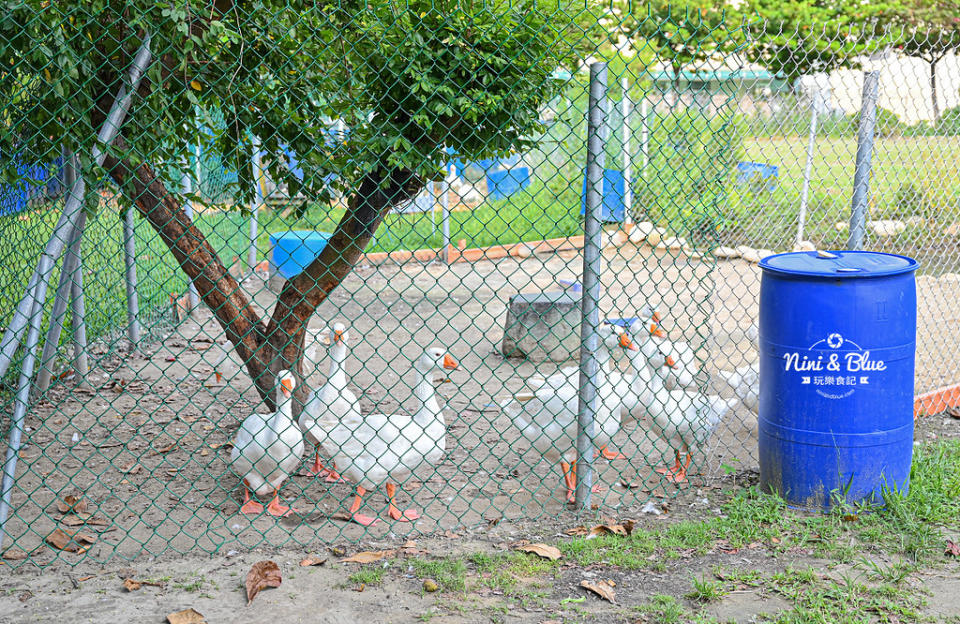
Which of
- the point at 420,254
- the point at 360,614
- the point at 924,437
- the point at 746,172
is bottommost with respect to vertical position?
the point at 360,614

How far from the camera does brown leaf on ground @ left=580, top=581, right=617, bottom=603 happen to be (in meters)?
3.15

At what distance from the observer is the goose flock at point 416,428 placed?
3891 mm

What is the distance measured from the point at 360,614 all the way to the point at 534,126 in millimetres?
2222

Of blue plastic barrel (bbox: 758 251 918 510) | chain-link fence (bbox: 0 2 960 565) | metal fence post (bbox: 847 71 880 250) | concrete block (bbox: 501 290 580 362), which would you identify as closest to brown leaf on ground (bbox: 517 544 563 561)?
chain-link fence (bbox: 0 2 960 565)

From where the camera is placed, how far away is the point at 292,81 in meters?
3.73

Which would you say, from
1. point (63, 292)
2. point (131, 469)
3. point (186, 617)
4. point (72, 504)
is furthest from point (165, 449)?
point (186, 617)

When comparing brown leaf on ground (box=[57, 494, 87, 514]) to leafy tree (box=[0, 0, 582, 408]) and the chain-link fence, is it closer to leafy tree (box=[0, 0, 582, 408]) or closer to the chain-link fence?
the chain-link fence

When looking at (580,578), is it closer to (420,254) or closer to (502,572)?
(502,572)

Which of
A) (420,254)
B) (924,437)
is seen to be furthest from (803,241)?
(924,437)

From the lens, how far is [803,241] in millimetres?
10859

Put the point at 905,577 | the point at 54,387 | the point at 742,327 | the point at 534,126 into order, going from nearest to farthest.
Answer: the point at 905,577
the point at 534,126
the point at 54,387
the point at 742,327

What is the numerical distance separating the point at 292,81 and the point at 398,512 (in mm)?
1983

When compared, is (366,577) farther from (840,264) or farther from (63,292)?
(840,264)

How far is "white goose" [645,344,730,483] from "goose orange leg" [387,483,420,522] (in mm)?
1308
